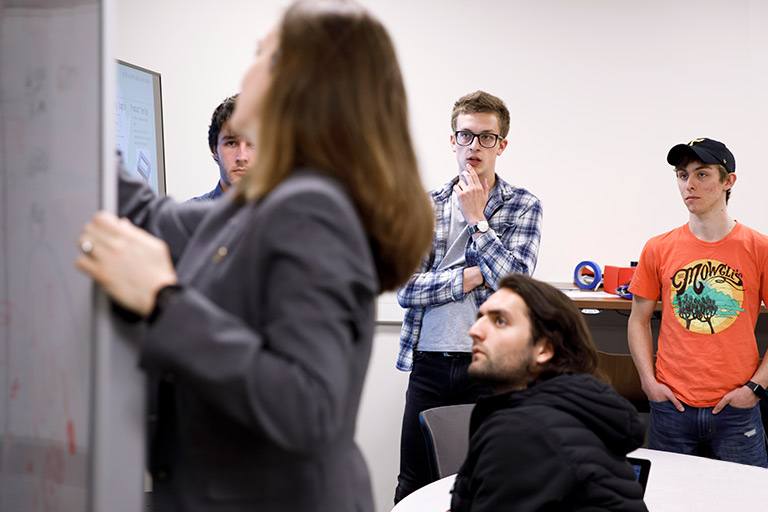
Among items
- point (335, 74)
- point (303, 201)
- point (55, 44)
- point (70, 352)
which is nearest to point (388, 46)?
point (335, 74)

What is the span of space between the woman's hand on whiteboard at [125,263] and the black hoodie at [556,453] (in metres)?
0.98

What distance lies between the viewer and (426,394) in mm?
2777

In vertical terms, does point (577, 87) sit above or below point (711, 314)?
above

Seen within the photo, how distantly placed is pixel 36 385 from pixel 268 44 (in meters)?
0.55

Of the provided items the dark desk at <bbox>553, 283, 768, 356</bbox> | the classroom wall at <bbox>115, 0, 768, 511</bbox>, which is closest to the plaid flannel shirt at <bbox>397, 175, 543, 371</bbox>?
the classroom wall at <bbox>115, 0, 768, 511</bbox>

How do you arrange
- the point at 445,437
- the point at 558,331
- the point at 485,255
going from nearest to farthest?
1. the point at 558,331
2. the point at 445,437
3. the point at 485,255

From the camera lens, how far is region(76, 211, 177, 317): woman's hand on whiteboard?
0.83m

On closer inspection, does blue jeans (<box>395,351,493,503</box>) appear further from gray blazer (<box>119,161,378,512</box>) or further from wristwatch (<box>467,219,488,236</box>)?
gray blazer (<box>119,161,378,512</box>)

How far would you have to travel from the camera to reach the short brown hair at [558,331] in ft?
6.24

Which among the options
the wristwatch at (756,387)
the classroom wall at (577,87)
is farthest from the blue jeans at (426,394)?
the classroom wall at (577,87)

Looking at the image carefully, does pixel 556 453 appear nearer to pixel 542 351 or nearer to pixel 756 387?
pixel 542 351

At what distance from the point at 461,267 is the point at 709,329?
1.13 m

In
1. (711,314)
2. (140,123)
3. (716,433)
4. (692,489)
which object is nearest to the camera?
(692,489)

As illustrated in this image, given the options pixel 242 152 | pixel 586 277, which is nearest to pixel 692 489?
pixel 242 152
